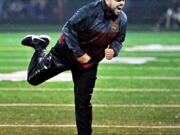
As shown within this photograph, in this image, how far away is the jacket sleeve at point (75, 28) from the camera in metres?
6.15

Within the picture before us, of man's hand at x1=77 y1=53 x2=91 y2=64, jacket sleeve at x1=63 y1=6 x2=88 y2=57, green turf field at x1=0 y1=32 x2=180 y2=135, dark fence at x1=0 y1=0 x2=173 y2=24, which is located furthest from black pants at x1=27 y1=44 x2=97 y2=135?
dark fence at x1=0 y1=0 x2=173 y2=24

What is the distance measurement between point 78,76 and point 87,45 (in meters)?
0.34

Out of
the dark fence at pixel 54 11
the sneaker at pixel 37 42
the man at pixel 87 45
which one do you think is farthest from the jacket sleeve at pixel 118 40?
the dark fence at pixel 54 11

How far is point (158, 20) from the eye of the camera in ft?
115

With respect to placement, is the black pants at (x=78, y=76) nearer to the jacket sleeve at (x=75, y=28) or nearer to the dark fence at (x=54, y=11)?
the jacket sleeve at (x=75, y=28)

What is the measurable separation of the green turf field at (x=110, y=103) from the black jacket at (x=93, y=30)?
1273 millimetres

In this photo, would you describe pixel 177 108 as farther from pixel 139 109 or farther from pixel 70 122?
pixel 70 122

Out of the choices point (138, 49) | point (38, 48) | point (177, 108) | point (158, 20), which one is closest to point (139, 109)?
point (177, 108)

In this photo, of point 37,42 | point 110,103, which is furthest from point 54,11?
point 37,42

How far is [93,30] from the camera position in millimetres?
6234

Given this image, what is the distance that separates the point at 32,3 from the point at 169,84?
82.7ft

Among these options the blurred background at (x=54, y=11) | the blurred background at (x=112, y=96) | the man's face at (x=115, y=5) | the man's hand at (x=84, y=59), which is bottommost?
the blurred background at (x=54, y=11)

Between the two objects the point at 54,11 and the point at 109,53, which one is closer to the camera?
the point at 109,53

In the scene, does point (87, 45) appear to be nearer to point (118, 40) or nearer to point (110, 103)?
point (118, 40)
